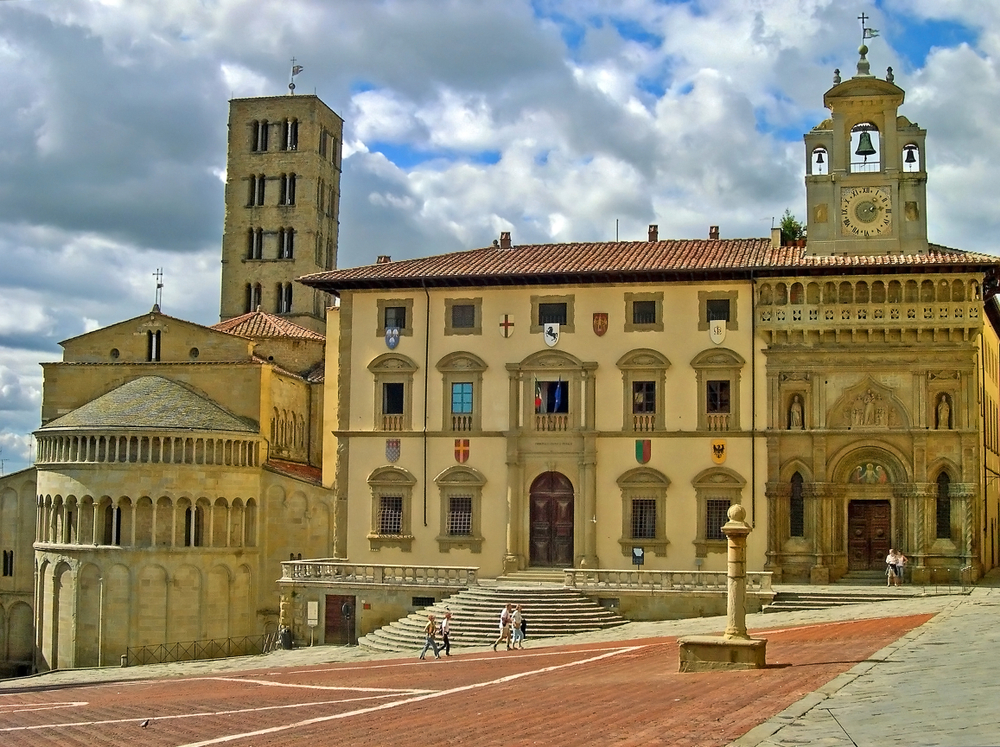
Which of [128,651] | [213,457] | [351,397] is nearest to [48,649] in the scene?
[128,651]

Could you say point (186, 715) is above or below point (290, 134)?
below

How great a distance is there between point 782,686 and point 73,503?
40.5 metres

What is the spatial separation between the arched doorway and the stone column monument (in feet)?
69.5

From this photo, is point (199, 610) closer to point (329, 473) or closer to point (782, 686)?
point (329, 473)

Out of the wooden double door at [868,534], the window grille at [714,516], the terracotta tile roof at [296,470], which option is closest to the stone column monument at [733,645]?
the window grille at [714,516]

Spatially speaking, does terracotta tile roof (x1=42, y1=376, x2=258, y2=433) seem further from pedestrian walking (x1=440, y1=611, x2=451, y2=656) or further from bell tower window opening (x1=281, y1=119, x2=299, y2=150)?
bell tower window opening (x1=281, y1=119, x2=299, y2=150)

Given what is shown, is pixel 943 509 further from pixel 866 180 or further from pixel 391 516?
pixel 391 516

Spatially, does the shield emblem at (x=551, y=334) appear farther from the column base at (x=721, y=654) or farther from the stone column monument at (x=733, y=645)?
the column base at (x=721, y=654)

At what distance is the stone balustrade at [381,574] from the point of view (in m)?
45.0

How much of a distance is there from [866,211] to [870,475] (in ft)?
31.7

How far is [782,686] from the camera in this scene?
22.1m

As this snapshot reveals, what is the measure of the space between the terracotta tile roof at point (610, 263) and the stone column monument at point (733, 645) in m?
20.9

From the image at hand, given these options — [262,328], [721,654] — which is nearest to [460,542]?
[721,654]

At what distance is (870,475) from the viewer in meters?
45.4
